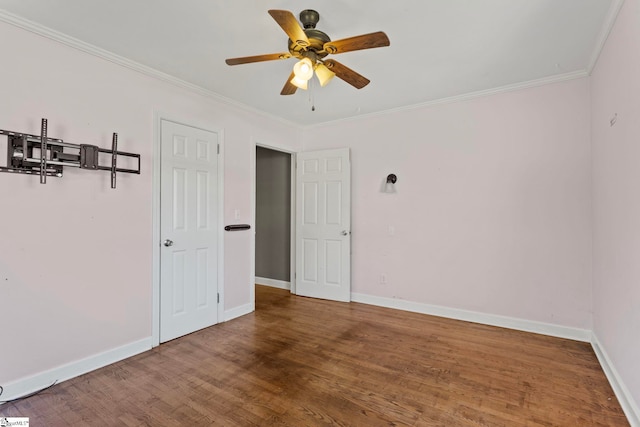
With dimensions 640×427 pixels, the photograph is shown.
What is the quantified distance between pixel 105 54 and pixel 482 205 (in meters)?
3.92

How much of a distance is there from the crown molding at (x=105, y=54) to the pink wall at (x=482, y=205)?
1.91 m

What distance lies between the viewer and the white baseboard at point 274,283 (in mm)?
5164

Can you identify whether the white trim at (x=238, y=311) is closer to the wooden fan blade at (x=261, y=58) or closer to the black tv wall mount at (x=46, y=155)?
the black tv wall mount at (x=46, y=155)

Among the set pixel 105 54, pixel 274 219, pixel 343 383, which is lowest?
pixel 343 383

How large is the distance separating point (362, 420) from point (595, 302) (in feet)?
8.28

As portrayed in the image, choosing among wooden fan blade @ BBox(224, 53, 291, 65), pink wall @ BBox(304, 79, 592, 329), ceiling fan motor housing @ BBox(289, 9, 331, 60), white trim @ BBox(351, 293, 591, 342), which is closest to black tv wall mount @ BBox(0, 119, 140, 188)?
wooden fan blade @ BBox(224, 53, 291, 65)

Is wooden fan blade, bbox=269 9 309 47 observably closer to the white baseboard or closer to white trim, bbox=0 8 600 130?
white trim, bbox=0 8 600 130

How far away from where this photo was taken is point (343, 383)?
233 cm

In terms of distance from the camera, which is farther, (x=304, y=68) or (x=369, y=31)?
(x=369, y=31)

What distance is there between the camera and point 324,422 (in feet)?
6.26

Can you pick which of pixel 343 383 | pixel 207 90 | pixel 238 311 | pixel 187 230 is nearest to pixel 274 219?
pixel 238 311

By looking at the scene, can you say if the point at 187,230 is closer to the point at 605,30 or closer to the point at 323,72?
the point at 323,72

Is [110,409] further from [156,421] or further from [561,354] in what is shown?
[561,354]

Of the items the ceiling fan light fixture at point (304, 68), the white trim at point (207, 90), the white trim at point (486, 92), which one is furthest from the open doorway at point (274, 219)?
the ceiling fan light fixture at point (304, 68)
